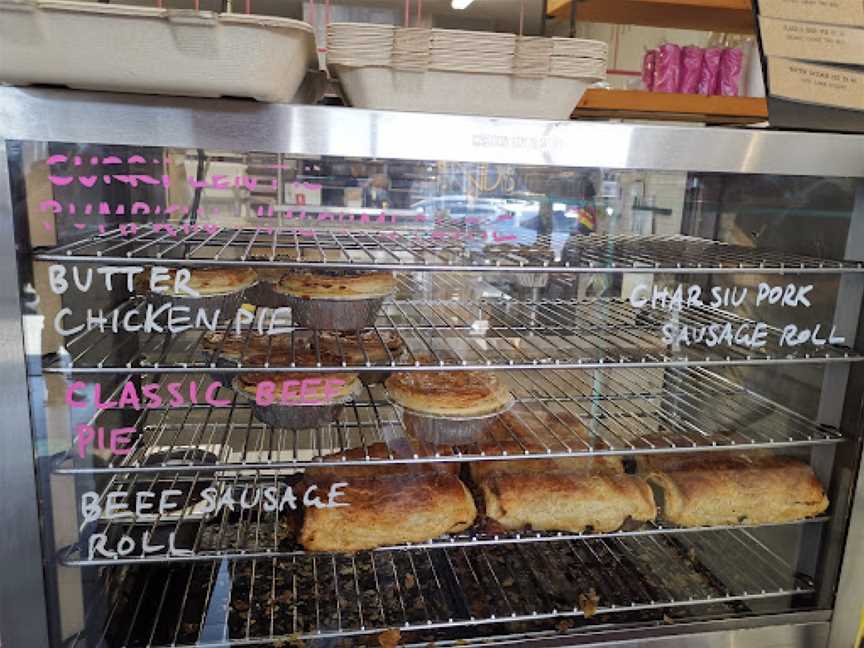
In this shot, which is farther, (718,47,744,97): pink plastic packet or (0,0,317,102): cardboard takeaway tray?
(718,47,744,97): pink plastic packet

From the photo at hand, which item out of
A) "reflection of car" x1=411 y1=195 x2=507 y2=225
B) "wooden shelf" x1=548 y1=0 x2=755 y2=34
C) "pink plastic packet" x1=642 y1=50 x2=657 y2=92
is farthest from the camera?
"pink plastic packet" x1=642 y1=50 x2=657 y2=92

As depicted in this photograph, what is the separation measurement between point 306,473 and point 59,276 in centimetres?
67

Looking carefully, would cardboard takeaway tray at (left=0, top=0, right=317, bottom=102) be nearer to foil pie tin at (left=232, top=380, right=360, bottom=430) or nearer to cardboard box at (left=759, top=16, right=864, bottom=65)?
foil pie tin at (left=232, top=380, right=360, bottom=430)

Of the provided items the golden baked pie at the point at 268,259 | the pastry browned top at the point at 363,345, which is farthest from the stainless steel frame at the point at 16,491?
the pastry browned top at the point at 363,345

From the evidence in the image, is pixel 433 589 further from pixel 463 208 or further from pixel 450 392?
pixel 463 208

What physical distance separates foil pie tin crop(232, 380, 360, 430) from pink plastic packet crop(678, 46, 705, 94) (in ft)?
7.59

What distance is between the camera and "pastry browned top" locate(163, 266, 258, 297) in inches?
52.9

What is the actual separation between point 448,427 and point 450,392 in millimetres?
82

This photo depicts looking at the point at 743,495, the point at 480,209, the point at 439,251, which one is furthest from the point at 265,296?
the point at 743,495

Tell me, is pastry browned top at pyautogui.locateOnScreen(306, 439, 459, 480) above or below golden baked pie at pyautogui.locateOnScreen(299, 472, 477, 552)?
above

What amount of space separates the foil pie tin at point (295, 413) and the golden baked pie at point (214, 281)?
22 cm

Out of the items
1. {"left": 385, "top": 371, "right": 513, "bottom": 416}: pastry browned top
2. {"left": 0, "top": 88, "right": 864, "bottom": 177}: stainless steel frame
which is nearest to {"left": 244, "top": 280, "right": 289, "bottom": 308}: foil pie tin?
{"left": 385, "top": 371, "right": 513, "bottom": 416}: pastry browned top

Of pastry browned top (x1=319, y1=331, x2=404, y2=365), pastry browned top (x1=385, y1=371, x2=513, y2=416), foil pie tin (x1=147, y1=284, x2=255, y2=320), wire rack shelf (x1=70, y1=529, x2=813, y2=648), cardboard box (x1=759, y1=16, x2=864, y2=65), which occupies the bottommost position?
wire rack shelf (x1=70, y1=529, x2=813, y2=648)

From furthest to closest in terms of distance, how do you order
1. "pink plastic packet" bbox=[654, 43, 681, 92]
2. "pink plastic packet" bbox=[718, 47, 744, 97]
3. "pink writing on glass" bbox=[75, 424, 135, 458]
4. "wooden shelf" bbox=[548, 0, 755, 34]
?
1. "pink plastic packet" bbox=[654, 43, 681, 92]
2. "pink plastic packet" bbox=[718, 47, 744, 97]
3. "wooden shelf" bbox=[548, 0, 755, 34]
4. "pink writing on glass" bbox=[75, 424, 135, 458]
